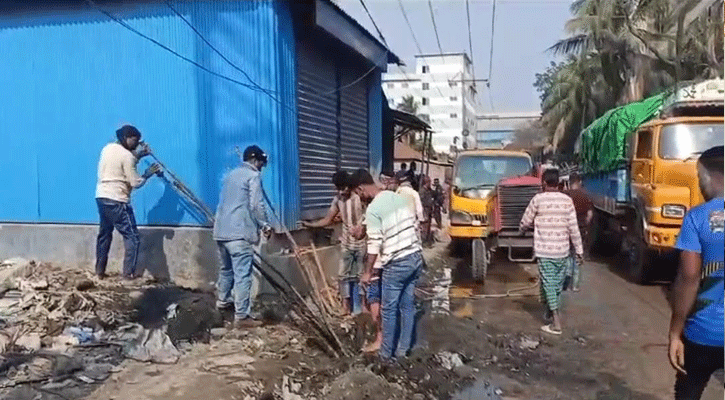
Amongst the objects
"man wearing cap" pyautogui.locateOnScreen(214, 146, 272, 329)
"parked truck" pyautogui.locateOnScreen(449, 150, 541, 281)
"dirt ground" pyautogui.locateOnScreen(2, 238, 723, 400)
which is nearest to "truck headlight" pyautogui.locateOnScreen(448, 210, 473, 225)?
"parked truck" pyautogui.locateOnScreen(449, 150, 541, 281)

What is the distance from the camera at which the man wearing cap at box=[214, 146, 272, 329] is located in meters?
7.79

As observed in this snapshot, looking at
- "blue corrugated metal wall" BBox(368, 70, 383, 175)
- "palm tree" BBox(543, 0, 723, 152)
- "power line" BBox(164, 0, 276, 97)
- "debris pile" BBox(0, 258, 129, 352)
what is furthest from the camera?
"palm tree" BBox(543, 0, 723, 152)

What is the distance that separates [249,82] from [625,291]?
6200mm

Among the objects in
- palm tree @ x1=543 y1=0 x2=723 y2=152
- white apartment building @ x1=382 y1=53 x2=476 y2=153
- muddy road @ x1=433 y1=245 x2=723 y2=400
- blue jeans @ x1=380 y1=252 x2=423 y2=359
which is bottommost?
muddy road @ x1=433 y1=245 x2=723 y2=400

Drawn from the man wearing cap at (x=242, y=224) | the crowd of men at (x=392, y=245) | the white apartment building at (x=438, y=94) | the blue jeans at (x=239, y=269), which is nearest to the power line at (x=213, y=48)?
→ the crowd of men at (x=392, y=245)

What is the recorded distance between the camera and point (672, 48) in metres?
Result: 32.4

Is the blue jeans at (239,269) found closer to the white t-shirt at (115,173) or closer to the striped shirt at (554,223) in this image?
the white t-shirt at (115,173)

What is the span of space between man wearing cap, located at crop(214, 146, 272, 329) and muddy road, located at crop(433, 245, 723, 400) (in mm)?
2082

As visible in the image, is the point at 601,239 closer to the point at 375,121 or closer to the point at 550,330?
the point at 375,121

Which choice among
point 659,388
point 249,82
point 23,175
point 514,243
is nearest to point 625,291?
point 514,243

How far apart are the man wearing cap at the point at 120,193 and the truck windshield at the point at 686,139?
7.19 metres

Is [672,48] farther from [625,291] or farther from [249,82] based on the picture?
[249,82]

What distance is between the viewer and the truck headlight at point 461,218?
12.9 metres

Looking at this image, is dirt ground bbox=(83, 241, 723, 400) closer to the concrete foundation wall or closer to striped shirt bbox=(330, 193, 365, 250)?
striped shirt bbox=(330, 193, 365, 250)
